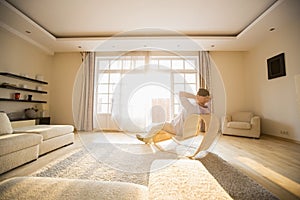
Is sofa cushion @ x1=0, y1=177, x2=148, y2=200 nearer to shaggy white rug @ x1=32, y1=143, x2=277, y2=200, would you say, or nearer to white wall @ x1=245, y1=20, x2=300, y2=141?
shaggy white rug @ x1=32, y1=143, x2=277, y2=200

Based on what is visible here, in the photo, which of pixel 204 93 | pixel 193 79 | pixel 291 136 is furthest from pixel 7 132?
pixel 291 136

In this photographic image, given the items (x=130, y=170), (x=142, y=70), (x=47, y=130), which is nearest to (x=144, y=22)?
(x=142, y=70)

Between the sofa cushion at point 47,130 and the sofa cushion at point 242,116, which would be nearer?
the sofa cushion at point 47,130

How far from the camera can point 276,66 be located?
10.6 feet

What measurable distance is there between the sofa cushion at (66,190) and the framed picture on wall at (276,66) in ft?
12.8

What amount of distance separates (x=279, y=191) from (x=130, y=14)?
130 inches

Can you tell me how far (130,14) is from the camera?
9.62ft

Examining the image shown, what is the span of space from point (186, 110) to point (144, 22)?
2.33 metres

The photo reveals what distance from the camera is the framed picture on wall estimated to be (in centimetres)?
308

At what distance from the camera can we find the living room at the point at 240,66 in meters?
2.85

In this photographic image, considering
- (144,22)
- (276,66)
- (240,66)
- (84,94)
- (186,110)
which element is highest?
(144,22)

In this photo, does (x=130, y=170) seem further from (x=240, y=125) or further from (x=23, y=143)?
(x=240, y=125)

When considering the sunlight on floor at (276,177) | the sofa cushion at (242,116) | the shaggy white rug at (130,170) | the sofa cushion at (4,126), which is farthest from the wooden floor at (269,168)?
the sofa cushion at (242,116)

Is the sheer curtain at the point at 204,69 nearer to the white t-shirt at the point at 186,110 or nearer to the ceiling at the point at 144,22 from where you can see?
the ceiling at the point at 144,22
